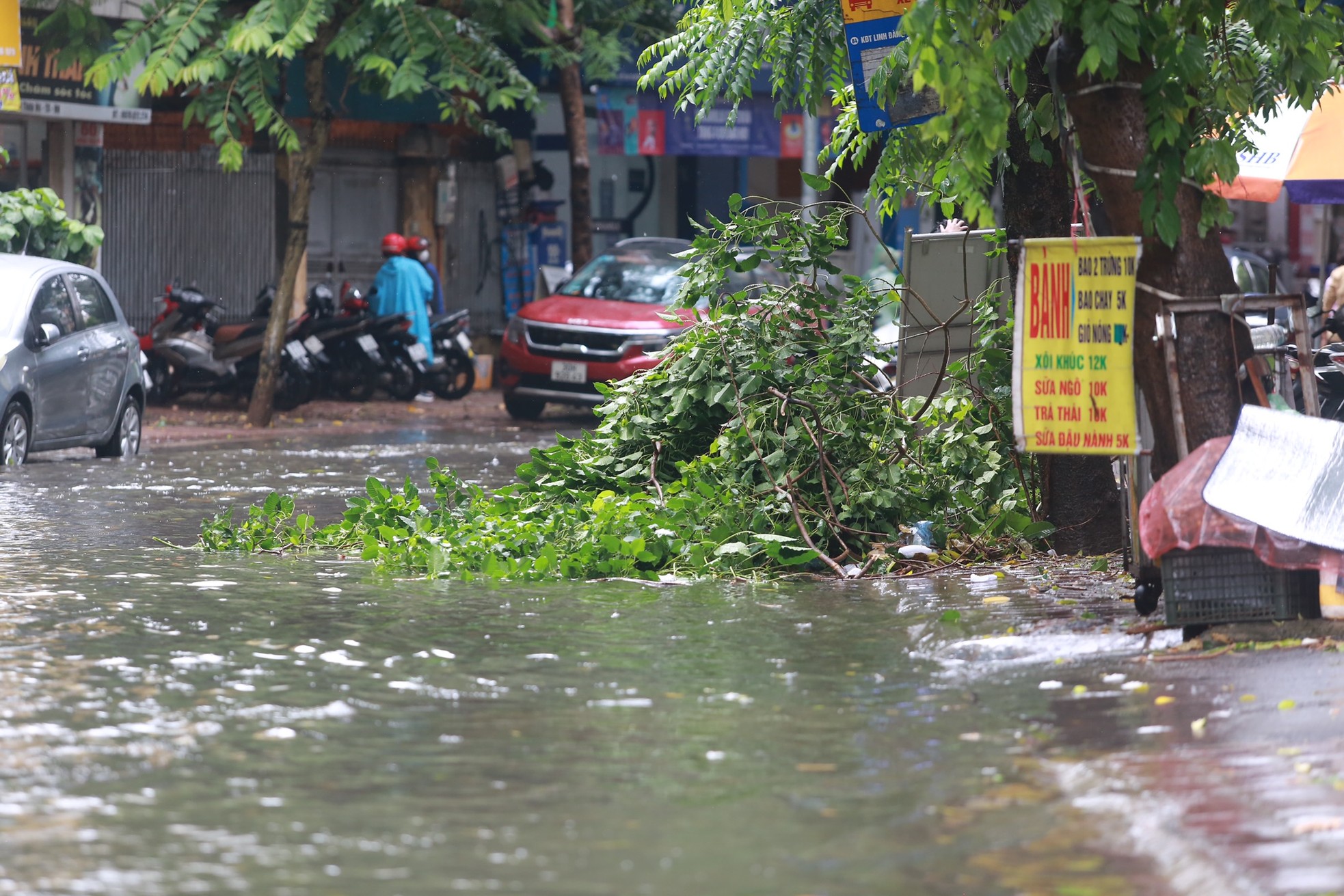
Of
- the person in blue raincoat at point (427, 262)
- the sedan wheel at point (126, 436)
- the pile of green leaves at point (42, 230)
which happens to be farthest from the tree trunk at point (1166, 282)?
the person in blue raincoat at point (427, 262)

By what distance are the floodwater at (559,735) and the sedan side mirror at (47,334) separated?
5.86 metres

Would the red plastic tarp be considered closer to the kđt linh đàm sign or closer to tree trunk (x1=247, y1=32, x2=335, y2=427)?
the kđt linh đàm sign

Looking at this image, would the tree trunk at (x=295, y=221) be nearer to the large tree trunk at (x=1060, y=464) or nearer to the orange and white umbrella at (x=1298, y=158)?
the orange and white umbrella at (x=1298, y=158)

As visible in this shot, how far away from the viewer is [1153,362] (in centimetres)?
723

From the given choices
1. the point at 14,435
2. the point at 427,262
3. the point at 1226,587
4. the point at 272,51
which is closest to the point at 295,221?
the point at 272,51

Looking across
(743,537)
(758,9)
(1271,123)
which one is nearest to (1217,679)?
(743,537)

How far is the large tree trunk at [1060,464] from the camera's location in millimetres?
9078

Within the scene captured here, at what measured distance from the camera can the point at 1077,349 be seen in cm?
700

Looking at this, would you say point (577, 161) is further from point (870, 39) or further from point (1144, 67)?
point (1144, 67)

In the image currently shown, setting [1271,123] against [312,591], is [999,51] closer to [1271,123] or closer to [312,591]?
[312,591]

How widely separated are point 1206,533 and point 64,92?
55.5ft

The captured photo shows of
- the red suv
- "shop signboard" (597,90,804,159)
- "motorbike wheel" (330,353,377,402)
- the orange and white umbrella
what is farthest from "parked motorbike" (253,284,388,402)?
the orange and white umbrella

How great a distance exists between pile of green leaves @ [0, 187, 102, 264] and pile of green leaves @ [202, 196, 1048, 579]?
28.8ft

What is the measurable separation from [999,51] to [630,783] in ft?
10.1
